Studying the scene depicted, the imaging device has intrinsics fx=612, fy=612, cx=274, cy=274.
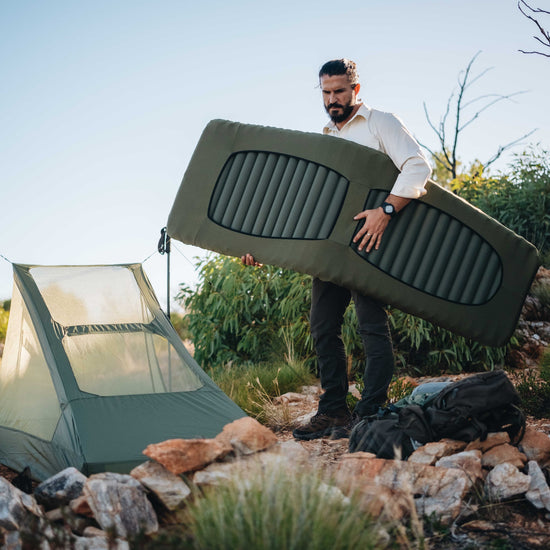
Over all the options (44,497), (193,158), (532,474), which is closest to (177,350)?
(193,158)

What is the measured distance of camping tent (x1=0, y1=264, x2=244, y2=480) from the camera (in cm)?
271

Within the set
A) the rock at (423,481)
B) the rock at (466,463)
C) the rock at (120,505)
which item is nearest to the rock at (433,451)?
the rock at (466,463)

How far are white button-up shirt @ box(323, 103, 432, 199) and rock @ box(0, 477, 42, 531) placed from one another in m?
1.96

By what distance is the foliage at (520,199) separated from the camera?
6219 millimetres

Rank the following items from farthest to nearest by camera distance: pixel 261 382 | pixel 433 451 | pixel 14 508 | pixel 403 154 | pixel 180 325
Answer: pixel 180 325 → pixel 261 382 → pixel 403 154 → pixel 433 451 → pixel 14 508

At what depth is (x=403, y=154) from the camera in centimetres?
286

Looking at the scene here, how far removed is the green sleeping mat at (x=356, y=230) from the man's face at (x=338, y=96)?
0.47ft

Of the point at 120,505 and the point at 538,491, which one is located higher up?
the point at 120,505

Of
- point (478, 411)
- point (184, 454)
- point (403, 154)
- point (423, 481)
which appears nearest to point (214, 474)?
point (184, 454)

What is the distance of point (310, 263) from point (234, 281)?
2700 mm

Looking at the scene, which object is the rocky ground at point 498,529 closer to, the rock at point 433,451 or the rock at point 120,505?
the rock at point 433,451

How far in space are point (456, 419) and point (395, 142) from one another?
1292mm

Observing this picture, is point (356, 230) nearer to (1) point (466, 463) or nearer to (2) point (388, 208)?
(2) point (388, 208)

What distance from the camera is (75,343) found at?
3.16 metres
